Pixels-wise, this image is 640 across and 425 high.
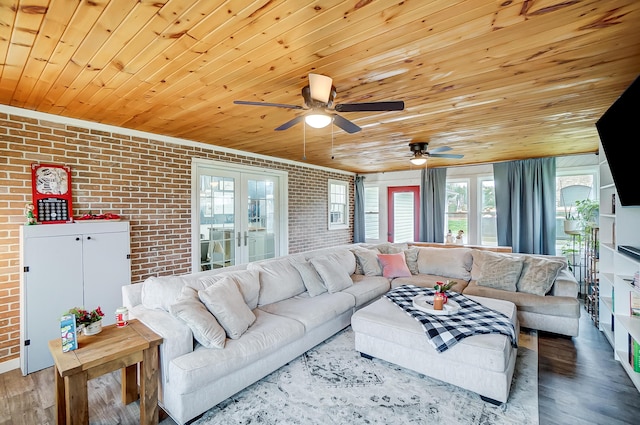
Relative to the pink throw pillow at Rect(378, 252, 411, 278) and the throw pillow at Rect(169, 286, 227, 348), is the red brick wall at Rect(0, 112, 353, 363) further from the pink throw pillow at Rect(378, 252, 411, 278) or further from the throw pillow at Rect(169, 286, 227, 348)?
the pink throw pillow at Rect(378, 252, 411, 278)

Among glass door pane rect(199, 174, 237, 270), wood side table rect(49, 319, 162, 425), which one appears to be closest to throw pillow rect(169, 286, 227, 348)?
wood side table rect(49, 319, 162, 425)

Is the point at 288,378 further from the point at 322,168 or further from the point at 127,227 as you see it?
the point at 322,168

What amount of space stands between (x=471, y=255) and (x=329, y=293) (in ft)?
7.48

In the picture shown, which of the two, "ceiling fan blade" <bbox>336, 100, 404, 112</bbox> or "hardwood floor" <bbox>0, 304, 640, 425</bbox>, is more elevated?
"ceiling fan blade" <bbox>336, 100, 404, 112</bbox>

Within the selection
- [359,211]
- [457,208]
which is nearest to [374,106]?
[457,208]

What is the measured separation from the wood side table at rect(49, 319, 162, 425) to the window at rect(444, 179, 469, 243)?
18.6 ft

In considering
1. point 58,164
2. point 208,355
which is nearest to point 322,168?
point 58,164

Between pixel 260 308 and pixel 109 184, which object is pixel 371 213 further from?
pixel 109 184

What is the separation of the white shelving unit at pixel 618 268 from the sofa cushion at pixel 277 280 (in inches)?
116

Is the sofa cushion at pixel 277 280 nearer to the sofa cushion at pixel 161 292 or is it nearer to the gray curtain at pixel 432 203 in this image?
the sofa cushion at pixel 161 292

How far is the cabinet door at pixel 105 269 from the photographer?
294cm

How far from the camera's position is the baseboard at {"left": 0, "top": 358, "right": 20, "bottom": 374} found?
2696 millimetres

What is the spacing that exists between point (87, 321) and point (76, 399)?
19.7 inches

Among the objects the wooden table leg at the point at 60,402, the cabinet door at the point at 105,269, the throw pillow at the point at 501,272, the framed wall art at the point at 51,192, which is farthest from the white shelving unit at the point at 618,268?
the framed wall art at the point at 51,192
